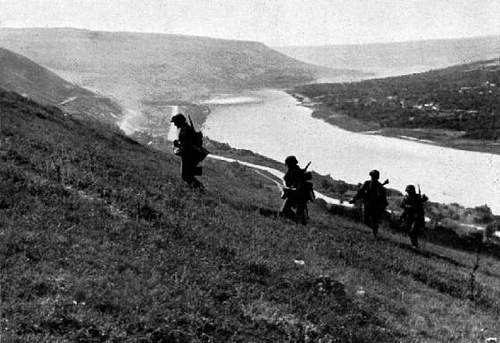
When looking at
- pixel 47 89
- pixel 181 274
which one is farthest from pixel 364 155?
pixel 181 274

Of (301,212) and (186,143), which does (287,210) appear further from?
(186,143)

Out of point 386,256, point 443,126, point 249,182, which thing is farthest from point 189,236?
point 443,126

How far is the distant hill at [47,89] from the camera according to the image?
80.7 meters

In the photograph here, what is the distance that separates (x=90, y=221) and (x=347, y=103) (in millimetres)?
105252

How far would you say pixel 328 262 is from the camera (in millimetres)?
12242

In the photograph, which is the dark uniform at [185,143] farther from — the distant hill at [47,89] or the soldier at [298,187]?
the distant hill at [47,89]

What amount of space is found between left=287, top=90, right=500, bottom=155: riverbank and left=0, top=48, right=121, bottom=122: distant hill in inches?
1351

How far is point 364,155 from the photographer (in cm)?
6412

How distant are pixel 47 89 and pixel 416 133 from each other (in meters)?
58.7

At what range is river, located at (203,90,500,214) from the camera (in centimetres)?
4916

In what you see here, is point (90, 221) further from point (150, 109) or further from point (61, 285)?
point (150, 109)

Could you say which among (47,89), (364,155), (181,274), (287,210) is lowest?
(287,210)

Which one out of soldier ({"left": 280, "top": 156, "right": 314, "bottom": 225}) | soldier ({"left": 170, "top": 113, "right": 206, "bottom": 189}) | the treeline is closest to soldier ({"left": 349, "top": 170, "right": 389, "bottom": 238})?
soldier ({"left": 280, "top": 156, "right": 314, "bottom": 225})

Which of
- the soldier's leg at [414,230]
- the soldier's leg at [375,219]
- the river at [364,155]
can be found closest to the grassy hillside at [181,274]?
the soldier's leg at [375,219]
